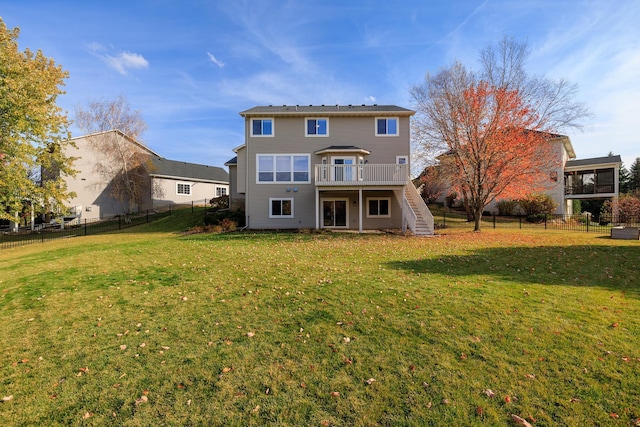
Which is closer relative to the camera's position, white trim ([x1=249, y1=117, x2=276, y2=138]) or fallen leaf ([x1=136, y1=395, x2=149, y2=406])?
fallen leaf ([x1=136, y1=395, x2=149, y2=406])

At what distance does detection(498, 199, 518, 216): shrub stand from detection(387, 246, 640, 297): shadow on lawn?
18.2m

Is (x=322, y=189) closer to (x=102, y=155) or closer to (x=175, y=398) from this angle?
(x=175, y=398)

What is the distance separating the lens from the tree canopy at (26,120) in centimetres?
1638

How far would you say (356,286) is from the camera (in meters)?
6.87

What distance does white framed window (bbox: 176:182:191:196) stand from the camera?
117 feet

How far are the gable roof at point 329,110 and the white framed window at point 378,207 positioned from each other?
19.9 feet

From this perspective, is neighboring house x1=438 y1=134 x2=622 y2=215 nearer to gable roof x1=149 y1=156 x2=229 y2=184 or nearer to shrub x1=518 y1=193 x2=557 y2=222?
shrub x1=518 y1=193 x2=557 y2=222

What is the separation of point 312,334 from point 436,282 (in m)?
3.85

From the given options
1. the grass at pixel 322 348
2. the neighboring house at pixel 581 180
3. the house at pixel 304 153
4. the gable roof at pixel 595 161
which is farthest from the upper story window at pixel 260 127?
the gable roof at pixel 595 161

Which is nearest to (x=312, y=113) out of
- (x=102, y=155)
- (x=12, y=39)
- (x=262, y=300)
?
(x=262, y=300)

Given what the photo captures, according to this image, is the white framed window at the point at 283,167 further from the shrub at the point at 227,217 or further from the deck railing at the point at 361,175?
the shrub at the point at 227,217

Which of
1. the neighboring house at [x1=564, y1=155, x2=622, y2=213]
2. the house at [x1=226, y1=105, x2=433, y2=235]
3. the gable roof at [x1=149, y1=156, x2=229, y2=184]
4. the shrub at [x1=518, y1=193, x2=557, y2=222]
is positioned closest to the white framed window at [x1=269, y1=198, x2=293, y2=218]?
the house at [x1=226, y1=105, x2=433, y2=235]

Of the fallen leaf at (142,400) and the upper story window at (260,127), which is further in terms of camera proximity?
the upper story window at (260,127)

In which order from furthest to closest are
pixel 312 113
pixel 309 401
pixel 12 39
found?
pixel 312 113 < pixel 12 39 < pixel 309 401
